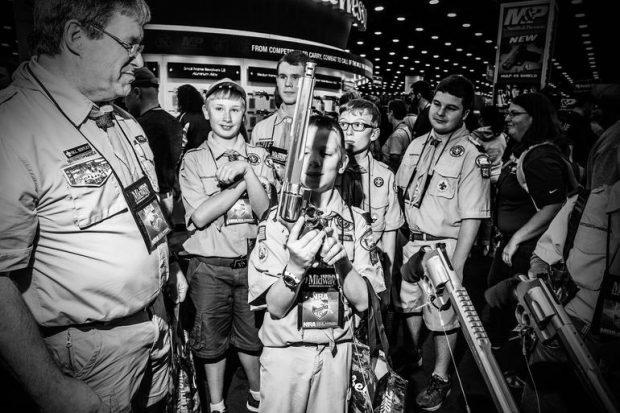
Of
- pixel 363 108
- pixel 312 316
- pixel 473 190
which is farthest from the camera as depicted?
pixel 363 108

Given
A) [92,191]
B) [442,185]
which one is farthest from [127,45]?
[442,185]

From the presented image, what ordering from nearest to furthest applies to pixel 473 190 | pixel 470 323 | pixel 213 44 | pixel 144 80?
pixel 470 323 → pixel 473 190 → pixel 144 80 → pixel 213 44

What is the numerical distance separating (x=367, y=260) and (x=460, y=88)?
172 cm

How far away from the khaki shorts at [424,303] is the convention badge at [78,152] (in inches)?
84.0

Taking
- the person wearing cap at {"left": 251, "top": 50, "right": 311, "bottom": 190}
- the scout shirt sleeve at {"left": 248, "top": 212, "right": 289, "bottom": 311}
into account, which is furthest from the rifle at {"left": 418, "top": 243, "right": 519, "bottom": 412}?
the person wearing cap at {"left": 251, "top": 50, "right": 311, "bottom": 190}

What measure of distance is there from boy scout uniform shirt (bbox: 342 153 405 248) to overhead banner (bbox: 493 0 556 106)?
6379 millimetres

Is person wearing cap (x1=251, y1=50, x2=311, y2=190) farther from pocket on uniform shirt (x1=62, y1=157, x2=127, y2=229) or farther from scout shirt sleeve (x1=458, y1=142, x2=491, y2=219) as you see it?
pocket on uniform shirt (x1=62, y1=157, x2=127, y2=229)

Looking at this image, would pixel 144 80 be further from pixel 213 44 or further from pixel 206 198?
pixel 213 44

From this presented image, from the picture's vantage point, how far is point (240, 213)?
2.31 metres

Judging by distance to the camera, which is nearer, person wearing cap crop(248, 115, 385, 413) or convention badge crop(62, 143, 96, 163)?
convention badge crop(62, 143, 96, 163)

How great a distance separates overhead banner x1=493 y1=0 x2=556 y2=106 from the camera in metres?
7.07

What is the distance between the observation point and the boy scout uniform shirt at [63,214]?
1.10 metres

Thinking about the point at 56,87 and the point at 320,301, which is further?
the point at 320,301

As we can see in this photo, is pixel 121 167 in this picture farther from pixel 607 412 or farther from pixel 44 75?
pixel 607 412
